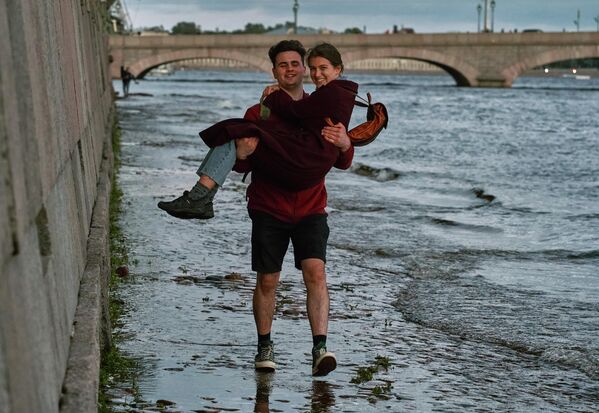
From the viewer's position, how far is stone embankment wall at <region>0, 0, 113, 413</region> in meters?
2.71

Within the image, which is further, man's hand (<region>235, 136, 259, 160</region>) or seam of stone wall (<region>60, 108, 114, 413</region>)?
man's hand (<region>235, 136, 259, 160</region>)

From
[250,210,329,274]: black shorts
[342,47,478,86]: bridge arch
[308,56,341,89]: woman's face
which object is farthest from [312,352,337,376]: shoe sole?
[342,47,478,86]: bridge arch

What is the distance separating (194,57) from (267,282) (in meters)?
88.9

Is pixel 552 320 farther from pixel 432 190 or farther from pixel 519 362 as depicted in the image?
pixel 432 190

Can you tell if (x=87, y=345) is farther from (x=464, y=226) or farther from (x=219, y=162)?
(x=464, y=226)

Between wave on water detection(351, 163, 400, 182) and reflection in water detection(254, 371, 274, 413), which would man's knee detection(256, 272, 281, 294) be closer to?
reflection in water detection(254, 371, 274, 413)

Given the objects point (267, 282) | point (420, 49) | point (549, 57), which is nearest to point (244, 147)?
point (267, 282)

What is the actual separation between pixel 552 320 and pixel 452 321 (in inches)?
29.2

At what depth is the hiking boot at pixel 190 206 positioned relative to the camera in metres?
5.26

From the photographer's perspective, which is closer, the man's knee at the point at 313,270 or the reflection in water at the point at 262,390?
the reflection in water at the point at 262,390

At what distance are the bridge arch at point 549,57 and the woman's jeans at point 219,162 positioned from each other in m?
87.8

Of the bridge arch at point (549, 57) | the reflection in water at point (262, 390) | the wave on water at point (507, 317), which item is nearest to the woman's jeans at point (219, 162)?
the reflection in water at point (262, 390)

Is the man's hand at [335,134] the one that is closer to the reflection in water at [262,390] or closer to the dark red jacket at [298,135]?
the dark red jacket at [298,135]

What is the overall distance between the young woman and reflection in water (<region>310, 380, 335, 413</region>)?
936 mm
